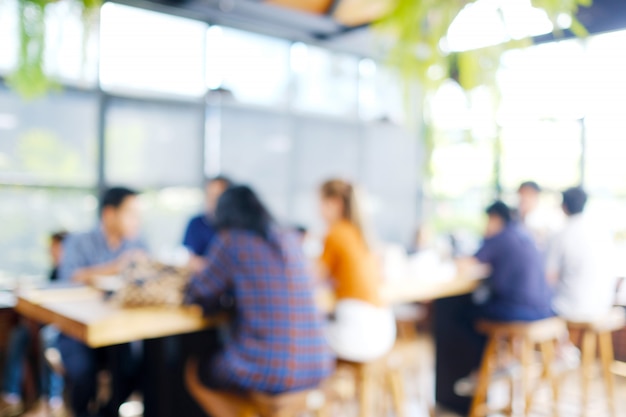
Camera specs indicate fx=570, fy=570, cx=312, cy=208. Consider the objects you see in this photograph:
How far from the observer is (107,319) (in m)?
2.11

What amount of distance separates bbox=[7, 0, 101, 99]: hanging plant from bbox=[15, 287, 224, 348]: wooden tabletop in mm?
1576

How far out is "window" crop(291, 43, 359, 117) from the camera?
6133mm

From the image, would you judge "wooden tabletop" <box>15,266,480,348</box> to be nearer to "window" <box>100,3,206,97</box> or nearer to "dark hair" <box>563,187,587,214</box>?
"dark hair" <box>563,187,587,214</box>

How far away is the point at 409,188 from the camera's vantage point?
7.36 metres

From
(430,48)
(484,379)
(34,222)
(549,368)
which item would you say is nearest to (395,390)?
(484,379)

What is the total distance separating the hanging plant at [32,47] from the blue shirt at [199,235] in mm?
3506

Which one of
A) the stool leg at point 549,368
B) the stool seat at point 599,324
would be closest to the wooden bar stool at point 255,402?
the stool leg at point 549,368

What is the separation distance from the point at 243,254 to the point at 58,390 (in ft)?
7.88

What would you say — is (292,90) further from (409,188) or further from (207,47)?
(409,188)

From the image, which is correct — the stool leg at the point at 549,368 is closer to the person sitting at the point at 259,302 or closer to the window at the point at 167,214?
the person sitting at the point at 259,302

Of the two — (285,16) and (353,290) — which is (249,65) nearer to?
(285,16)

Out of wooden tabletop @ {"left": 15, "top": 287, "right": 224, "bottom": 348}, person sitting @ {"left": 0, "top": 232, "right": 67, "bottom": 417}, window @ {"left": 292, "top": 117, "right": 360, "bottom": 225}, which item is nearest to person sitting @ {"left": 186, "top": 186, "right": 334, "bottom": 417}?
wooden tabletop @ {"left": 15, "top": 287, "right": 224, "bottom": 348}

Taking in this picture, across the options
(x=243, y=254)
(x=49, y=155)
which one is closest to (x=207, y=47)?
(x=49, y=155)

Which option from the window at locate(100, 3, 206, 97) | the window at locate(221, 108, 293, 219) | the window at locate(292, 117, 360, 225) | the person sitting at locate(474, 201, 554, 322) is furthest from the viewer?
the window at locate(292, 117, 360, 225)
